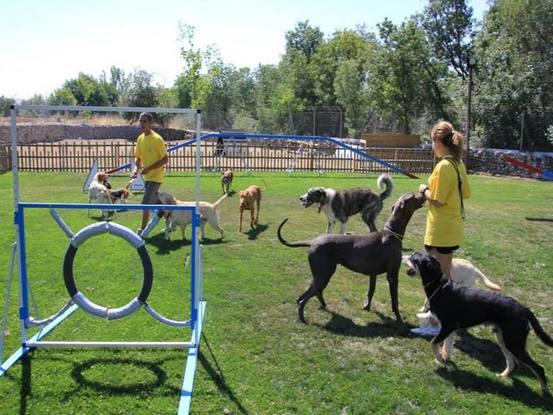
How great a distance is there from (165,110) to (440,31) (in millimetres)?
34289

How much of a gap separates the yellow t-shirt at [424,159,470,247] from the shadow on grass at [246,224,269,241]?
4860mm

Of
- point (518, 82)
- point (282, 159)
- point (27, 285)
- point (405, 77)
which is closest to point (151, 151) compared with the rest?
point (27, 285)

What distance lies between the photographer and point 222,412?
3877 millimetres

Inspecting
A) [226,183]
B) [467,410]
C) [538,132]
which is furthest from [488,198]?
[467,410]

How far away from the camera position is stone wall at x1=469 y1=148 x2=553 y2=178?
21.1 meters

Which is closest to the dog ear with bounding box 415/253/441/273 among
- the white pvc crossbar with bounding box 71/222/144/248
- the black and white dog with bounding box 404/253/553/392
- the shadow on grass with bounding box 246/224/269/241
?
the black and white dog with bounding box 404/253/553/392

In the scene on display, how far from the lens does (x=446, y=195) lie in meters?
4.68

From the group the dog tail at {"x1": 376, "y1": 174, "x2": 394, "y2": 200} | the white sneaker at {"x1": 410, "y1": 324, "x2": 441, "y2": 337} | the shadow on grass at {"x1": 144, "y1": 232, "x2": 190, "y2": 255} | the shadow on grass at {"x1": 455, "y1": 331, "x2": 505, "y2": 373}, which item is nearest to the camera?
the shadow on grass at {"x1": 455, "y1": 331, "x2": 505, "y2": 373}

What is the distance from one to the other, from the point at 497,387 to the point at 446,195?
5.51ft

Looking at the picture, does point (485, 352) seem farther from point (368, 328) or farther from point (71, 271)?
point (71, 271)

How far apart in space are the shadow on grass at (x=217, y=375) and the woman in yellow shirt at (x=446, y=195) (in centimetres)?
227

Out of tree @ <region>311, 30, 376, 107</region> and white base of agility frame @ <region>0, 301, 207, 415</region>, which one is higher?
tree @ <region>311, 30, 376, 107</region>

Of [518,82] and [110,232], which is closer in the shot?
[110,232]

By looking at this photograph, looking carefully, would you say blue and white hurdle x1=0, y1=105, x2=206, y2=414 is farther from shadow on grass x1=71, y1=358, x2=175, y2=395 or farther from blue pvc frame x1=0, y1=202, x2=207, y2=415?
shadow on grass x1=71, y1=358, x2=175, y2=395
